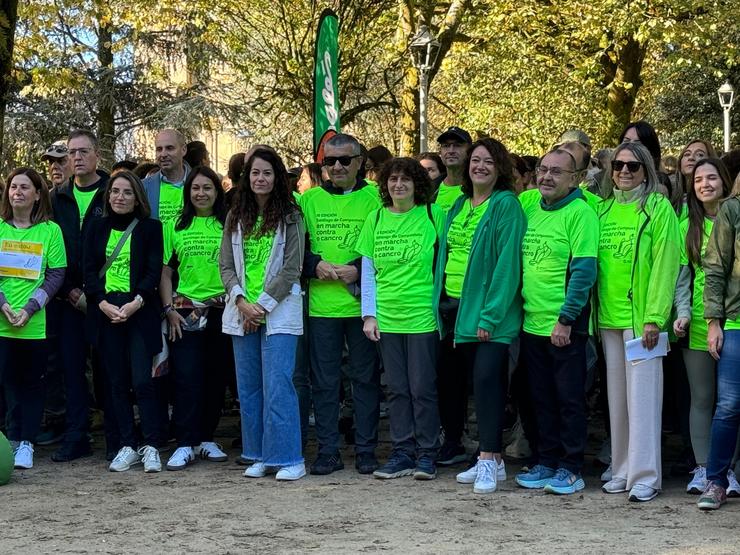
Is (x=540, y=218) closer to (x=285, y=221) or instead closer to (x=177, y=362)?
(x=285, y=221)

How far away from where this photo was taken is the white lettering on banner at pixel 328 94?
9.61m

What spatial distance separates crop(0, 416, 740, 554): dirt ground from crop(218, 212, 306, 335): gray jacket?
3.36ft

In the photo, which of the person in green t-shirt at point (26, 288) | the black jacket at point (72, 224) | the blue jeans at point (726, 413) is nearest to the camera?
the blue jeans at point (726, 413)

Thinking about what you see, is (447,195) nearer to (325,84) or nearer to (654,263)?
(325,84)

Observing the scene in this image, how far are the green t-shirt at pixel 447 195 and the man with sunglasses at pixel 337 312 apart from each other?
724 mm

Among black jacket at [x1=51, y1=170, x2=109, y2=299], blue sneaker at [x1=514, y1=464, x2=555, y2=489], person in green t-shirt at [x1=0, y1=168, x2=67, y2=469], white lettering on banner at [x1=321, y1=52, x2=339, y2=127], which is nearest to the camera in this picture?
blue sneaker at [x1=514, y1=464, x2=555, y2=489]

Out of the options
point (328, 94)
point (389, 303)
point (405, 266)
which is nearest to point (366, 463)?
point (389, 303)

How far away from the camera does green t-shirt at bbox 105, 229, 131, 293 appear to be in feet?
27.2

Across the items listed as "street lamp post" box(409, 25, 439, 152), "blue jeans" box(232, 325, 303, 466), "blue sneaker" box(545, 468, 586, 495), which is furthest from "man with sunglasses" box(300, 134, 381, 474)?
"street lamp post" box(409, 25, 439, 152)

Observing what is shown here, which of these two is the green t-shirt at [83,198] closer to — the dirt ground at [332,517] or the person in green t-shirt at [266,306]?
the person in green t-shirt at [266,306]

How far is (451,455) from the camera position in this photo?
8.36 meters

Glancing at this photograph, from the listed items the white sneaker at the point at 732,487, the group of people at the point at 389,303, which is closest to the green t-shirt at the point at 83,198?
the group of people at the point at 389,303

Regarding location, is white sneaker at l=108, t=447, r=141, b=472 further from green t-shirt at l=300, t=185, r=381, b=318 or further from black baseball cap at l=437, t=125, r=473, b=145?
black baseball cap at l=437, t=125, r=473, b=145

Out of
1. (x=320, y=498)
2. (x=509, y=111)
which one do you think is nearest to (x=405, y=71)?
(x=509, y=111)
